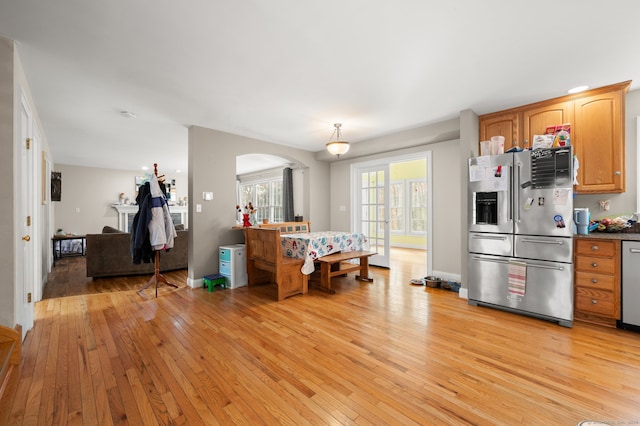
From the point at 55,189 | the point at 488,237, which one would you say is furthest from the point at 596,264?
the point at 55,189

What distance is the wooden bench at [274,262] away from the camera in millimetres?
3555

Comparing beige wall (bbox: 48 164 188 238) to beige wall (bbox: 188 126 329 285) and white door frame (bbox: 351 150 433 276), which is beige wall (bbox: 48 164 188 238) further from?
white door frame (bbox: 351 150 433 276)

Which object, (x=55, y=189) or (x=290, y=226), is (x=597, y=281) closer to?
(x=290, y=226)

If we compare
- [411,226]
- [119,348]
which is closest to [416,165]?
[411,226]

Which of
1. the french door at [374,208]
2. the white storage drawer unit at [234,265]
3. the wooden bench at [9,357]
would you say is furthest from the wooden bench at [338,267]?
the wooden bench at [9,357]

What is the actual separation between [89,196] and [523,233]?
33.8 ft

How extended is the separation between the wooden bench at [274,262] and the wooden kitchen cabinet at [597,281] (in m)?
3.02

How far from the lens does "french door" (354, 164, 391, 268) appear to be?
17.5ft

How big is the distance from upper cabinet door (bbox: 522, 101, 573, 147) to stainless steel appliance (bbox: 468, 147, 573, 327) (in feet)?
1.85

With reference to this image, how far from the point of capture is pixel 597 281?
269cm

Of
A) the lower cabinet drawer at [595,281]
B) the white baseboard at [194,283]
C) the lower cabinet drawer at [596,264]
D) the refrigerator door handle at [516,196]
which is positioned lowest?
the white baseboard at [194,283]

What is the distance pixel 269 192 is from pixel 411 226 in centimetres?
447

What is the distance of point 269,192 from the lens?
8.47m

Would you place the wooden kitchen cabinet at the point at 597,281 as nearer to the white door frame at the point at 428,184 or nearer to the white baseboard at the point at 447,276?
the white baseboard at the point at 447,276
